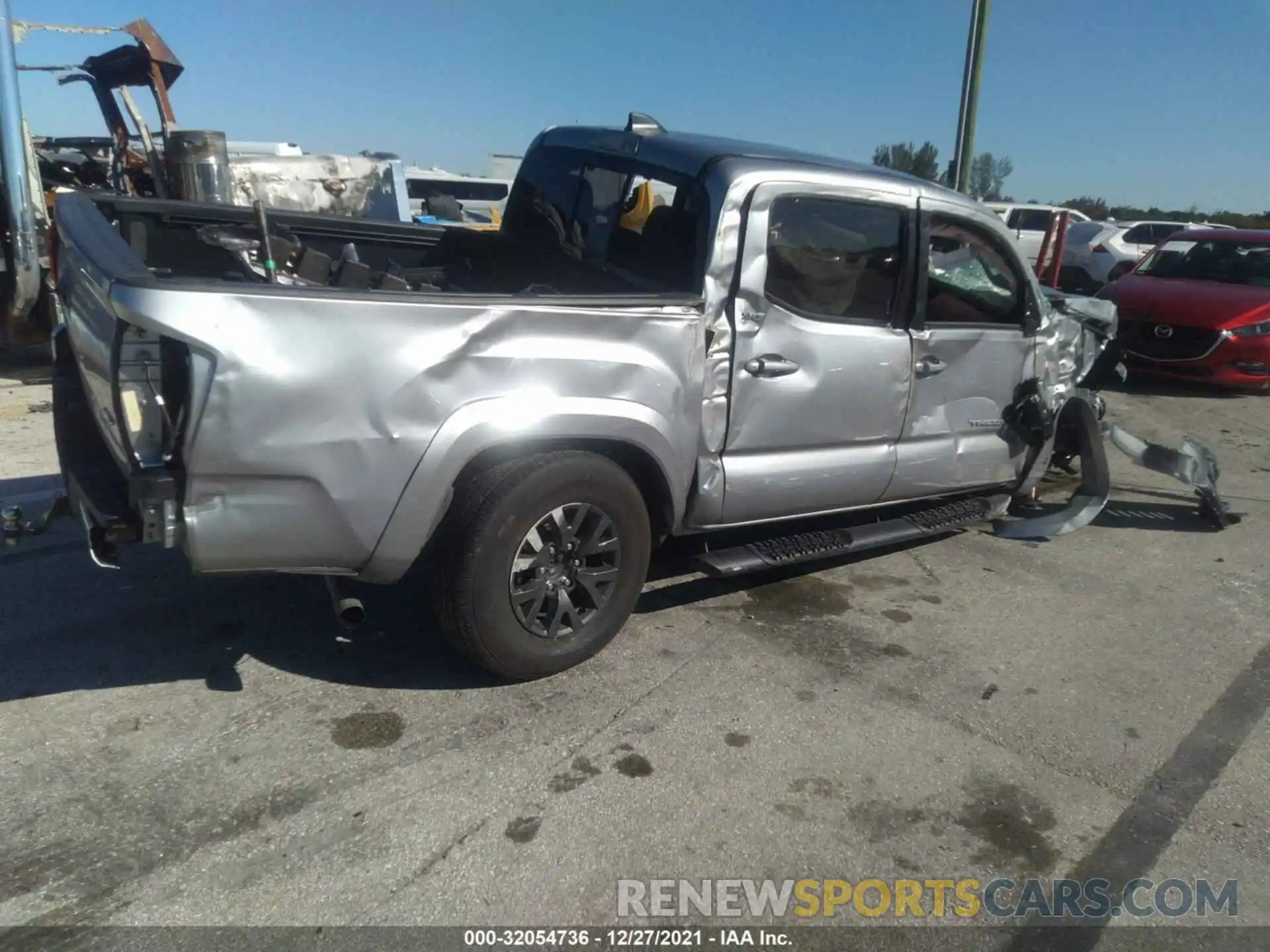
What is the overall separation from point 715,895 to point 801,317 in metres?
2.26

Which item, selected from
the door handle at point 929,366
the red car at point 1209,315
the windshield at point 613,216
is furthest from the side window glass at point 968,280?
the red car at point 1209,315

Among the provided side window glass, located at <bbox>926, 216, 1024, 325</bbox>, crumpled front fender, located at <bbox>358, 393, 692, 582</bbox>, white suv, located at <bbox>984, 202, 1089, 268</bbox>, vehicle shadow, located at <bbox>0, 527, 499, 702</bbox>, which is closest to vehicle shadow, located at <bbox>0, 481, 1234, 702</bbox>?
vehicle shadow, located at <bbox>0, 527, 499, 702</bbox>

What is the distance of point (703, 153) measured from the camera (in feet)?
13.5

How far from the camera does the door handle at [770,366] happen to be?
3.88m

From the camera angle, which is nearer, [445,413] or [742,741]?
[445,413]

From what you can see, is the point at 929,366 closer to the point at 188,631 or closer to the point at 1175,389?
the point at 188,631

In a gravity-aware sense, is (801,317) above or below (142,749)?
above

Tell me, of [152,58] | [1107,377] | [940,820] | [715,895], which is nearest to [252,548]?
[715,895]

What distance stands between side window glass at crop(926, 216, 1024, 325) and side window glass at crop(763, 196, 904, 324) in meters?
0.27

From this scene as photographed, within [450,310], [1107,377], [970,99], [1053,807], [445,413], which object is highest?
[970,99]

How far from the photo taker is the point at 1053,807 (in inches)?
126

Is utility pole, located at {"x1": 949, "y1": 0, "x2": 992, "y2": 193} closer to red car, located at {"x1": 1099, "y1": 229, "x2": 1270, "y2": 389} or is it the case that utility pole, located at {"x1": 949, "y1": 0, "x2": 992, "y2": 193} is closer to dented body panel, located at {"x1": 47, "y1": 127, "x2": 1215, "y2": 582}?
red car, located at {"x1": 1099, "y1": 229, "x2": 1270, "y2": 389}

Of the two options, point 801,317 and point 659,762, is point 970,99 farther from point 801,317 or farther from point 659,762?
point 659,762

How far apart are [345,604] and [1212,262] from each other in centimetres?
Answer: 1094
